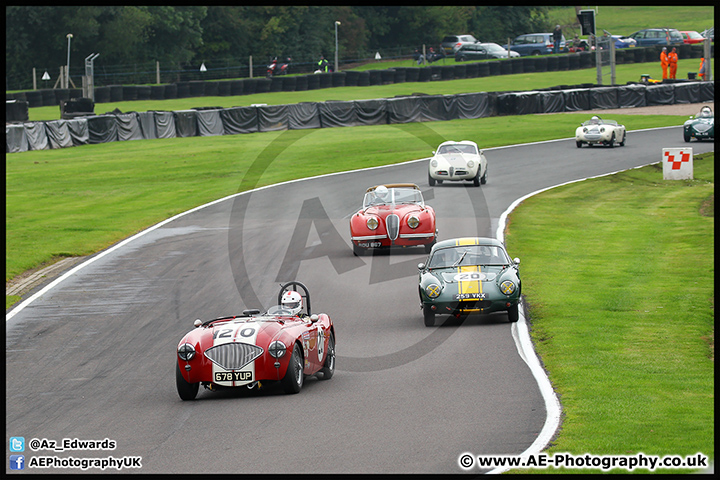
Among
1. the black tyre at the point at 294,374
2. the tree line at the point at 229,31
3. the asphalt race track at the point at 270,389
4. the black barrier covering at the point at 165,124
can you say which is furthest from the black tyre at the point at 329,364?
the tree line at the point at 229,31

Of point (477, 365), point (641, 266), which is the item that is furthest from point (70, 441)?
point (641, 266)

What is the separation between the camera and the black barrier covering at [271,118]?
161ft

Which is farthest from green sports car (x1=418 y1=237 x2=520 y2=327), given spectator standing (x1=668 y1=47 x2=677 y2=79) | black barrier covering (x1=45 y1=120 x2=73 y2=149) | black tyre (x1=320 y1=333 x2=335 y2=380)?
spectator standing (x1=668 y1=47 x2=677 y2=79)

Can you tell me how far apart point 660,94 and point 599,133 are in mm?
15016

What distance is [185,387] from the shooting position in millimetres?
11477

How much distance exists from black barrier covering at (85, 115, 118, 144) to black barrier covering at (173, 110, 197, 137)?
330cm

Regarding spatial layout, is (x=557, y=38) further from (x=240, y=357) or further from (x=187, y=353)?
(x=187, y=353)

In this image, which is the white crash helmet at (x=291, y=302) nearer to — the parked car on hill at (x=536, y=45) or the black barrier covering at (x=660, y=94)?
the black barrier covering at (x=660, y=94)

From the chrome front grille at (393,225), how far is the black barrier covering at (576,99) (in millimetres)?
33834

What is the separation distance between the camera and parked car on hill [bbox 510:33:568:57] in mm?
87938

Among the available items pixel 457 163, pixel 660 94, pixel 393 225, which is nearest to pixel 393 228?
pixel 393 225

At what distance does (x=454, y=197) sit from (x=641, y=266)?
10.4m

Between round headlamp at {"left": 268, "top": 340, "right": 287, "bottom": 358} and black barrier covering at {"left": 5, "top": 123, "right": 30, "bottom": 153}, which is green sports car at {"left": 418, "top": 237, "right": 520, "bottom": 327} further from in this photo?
black barrier covering at {"left": 5, "top": 123, "right": 30, "bottom": 153}

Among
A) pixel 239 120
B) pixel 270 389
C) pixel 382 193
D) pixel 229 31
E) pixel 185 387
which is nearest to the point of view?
pixel 185 387
